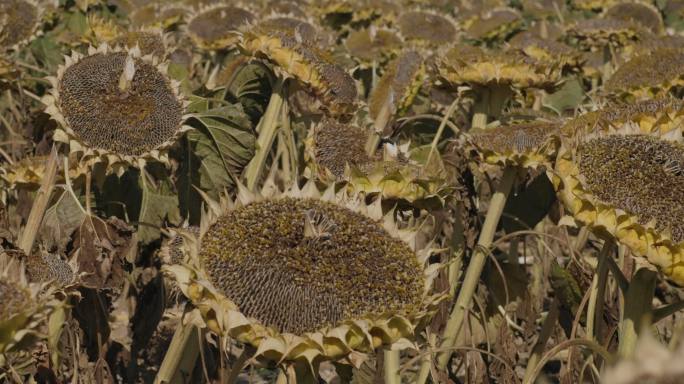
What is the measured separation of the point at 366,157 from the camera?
283 centimetres

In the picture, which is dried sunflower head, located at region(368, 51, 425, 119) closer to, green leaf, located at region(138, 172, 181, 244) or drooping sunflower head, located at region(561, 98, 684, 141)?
green leaf, located at region(138, 172, 181, 244)

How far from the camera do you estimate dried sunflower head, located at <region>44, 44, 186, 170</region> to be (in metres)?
2.46

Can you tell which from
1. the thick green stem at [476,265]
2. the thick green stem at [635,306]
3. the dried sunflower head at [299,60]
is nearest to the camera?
the thick green stem at [635,306]

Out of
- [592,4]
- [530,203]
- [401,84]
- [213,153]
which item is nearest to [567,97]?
[401,84]

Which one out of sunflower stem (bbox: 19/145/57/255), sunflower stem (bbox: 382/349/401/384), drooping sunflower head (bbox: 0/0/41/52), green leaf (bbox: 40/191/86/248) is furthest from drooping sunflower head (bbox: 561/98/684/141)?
drooping sunflower head (bbox: 0/0/41/52)

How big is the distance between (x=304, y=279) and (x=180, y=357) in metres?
0.83

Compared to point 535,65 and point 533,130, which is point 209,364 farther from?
point 535,65

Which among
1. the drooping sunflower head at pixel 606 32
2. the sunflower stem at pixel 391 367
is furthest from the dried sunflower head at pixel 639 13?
the sunflower stem at pixel 391 367

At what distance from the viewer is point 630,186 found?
205 cm

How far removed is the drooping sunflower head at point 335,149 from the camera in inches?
111

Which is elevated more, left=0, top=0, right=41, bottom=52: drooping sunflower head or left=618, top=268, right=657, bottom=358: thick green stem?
left=618, top=268, right=657, bottom=358: thick green stem

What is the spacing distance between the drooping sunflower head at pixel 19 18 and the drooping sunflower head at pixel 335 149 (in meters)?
2.68

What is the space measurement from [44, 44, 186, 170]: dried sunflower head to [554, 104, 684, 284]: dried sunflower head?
3.46 ft

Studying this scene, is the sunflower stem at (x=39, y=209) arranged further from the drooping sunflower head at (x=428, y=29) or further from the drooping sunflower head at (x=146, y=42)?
the drooping sunflower head at (x=428, y=29)
